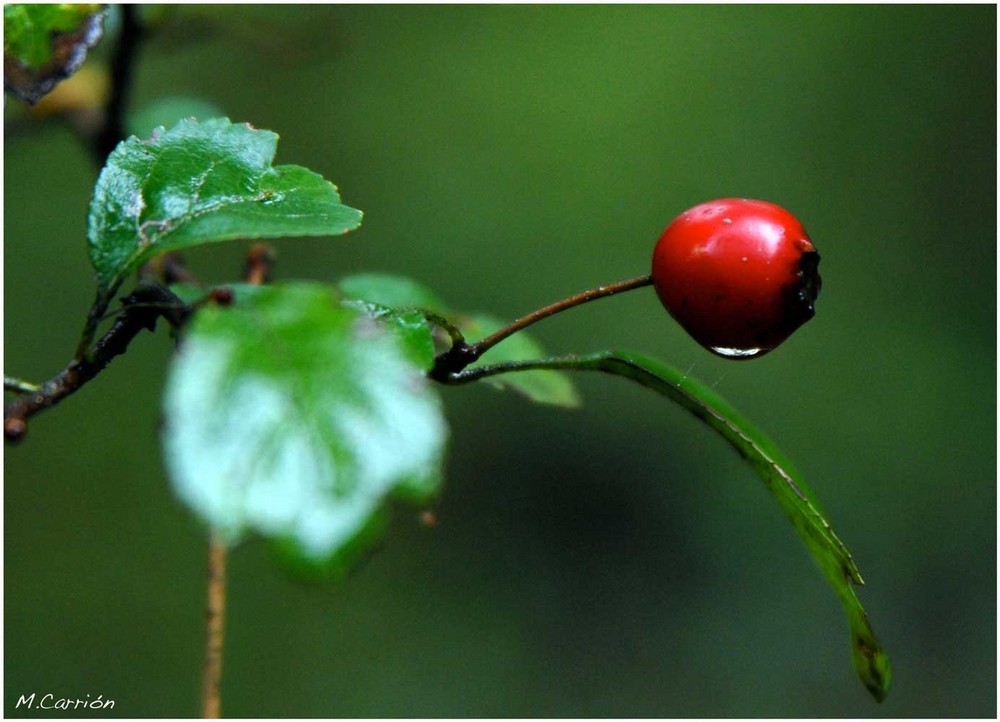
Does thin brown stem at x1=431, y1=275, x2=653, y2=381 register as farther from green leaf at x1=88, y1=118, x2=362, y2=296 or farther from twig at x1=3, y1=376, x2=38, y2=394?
twig at x1=3, y1=376, x2=38, y2=394

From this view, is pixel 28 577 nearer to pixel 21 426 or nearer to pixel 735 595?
pixel 735 595

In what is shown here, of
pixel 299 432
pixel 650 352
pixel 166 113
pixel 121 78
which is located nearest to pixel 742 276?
pixel 299 432

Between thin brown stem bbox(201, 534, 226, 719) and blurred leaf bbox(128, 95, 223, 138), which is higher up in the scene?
blurred leaf bbox(128, 95, 223, 138)

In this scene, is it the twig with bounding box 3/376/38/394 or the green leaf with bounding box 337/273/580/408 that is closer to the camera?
the twig with bounding box 3/376/38/394

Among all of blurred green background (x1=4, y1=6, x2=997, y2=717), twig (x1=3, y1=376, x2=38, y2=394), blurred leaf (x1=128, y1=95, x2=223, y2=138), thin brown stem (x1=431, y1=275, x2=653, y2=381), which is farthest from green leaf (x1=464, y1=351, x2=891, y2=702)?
blurred green background (x1=4, y1=6, x2=997, y2=717)

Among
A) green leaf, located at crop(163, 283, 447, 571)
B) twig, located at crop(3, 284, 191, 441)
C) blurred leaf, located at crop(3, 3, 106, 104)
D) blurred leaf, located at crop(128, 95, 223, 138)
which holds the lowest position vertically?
blurred leaf, located at crop(128, 95, 223, 138)

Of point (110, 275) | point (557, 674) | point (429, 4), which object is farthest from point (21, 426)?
point (429, 4)
